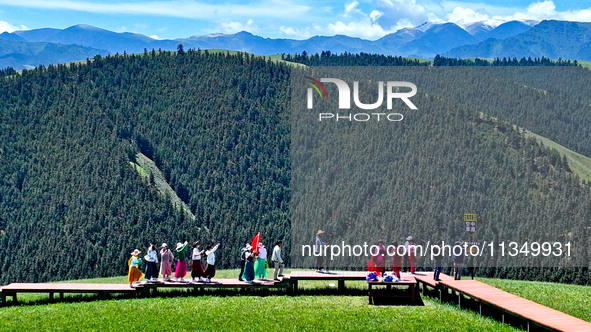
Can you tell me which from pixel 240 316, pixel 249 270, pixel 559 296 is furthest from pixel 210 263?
pixel 559 296

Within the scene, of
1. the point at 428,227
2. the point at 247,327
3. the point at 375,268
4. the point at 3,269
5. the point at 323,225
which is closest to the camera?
the point at 247,327

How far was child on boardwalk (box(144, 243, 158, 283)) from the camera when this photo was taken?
40.8m

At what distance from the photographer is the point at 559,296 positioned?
41656 mm

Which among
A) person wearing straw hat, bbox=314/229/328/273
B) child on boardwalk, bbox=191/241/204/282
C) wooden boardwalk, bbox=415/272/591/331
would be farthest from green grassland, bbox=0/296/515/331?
person wearing straw hat, bbox=314/229/328/273

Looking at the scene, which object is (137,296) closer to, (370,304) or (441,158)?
(370,304)

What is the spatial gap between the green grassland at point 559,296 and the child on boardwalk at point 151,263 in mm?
19260

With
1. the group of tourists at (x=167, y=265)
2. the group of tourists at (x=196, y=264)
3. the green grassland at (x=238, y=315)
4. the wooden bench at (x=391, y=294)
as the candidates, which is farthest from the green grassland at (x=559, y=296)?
the group of tourists at (x=167, y=265)

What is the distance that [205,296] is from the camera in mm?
40281

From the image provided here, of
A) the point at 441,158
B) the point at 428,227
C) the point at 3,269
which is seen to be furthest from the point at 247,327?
the point at 3,269

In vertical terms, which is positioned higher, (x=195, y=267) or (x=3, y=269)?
(x=195, y=267)

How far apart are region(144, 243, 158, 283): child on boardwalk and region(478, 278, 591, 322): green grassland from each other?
1926 centimetres

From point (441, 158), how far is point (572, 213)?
34.0m

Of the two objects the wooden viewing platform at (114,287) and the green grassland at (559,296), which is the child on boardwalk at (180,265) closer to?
the wooden viewing platform at (114,287)

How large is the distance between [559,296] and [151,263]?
860 inches
